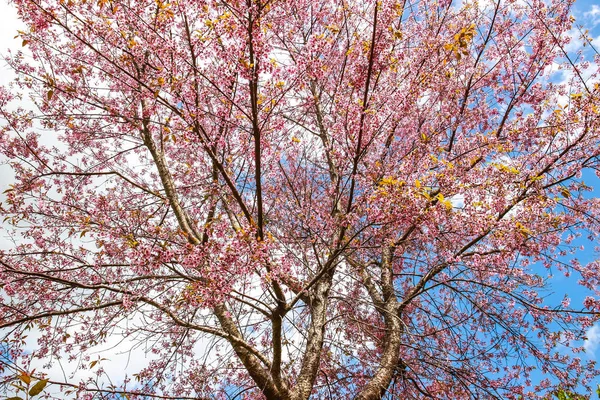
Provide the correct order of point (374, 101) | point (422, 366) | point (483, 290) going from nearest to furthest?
point (374, 101) → point (422, 366) → point (483, 290)

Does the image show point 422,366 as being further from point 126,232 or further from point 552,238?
point 126,232

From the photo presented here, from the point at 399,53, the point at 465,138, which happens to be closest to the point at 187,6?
the point at 399,53

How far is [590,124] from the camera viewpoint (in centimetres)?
564

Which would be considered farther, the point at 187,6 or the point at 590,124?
the point at 590,124

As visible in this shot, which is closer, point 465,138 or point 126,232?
point 126,232

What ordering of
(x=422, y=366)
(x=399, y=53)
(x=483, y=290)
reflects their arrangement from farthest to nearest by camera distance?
(x=483, y=290), (x=422, y=366), (x=399, y=53)

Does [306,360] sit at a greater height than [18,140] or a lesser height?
lesser

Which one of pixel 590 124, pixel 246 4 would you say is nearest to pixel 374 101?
pixel 246 4

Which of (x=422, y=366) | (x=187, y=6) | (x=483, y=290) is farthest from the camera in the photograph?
(x=483, y=290)

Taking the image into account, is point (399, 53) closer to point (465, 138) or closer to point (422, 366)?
point (465, 138)

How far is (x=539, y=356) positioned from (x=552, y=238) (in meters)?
1.85

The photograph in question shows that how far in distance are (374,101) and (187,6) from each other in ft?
7.45

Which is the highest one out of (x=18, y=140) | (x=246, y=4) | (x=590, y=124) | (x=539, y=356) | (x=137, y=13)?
(x=18, y=140)

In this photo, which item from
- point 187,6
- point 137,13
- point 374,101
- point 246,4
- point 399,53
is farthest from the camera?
point 399,53
